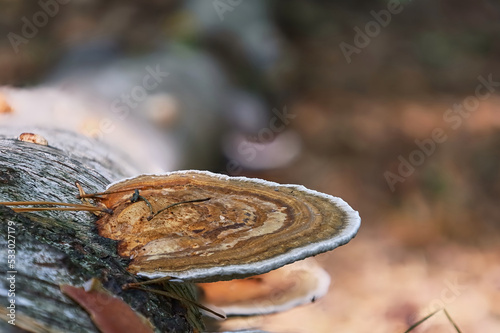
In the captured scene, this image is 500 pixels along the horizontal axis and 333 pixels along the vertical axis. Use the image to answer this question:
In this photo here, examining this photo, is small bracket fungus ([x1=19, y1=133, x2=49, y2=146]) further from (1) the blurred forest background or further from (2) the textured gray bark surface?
(1) the blurred forest background

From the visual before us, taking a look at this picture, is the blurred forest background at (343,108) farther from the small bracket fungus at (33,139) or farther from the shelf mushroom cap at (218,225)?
the shelf mushroom cap at (218,225)

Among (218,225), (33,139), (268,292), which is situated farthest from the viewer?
(268,292)

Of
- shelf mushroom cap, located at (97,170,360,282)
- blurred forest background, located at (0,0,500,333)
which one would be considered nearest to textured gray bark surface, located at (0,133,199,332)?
shelf mushroom cap, located at (97,170,360,282)

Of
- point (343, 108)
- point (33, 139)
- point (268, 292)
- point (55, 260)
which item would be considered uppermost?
point (343, 108)

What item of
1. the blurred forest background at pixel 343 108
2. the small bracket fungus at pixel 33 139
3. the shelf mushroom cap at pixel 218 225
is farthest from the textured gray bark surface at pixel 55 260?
the blurred forest background at pixel 343 108

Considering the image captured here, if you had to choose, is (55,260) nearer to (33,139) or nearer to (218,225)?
(218,225)

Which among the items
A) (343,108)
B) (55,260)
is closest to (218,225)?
(55,260)
